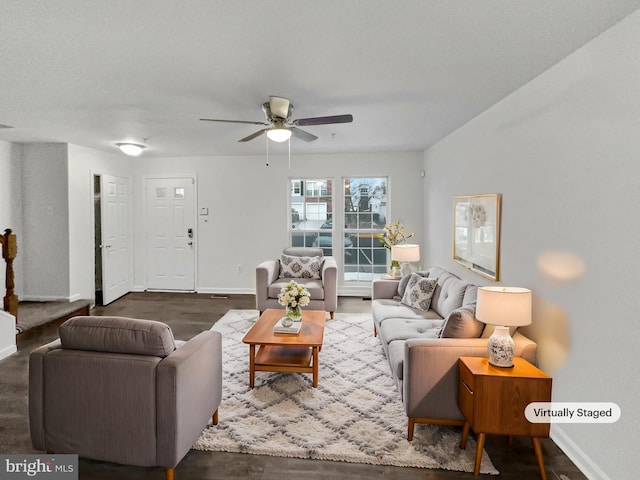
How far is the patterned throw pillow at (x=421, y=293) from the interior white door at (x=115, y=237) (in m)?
4.82

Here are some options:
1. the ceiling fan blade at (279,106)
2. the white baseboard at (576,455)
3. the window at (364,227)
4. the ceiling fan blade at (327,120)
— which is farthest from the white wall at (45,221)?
the white baseboard at (576,455)

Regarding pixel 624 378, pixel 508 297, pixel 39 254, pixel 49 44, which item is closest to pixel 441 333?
pixel 508 297

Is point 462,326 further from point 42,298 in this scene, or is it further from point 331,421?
point 42,298

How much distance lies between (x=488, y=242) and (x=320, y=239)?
11.9ft

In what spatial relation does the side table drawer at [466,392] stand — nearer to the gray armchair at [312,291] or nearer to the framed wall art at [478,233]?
the framed wall art at [478,233]

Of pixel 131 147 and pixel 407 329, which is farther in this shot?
pixel 131 147

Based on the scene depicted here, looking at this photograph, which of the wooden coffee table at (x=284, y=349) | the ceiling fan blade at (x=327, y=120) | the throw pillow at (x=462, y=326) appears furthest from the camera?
the wooden coffee table at (x=284, y=349)

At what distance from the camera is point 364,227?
22.3 ft

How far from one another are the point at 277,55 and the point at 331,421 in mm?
2550

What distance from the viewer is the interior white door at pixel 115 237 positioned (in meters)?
6.18

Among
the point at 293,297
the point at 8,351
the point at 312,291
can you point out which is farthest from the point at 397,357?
the point at 8,351

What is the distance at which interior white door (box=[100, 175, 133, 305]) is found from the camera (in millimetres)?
6180

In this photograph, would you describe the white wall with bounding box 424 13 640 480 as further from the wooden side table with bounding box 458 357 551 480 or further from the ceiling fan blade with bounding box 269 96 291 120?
the ceiling fan blade with bounding box 269 96 291 120

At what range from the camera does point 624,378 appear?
6.41 ft
